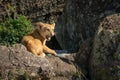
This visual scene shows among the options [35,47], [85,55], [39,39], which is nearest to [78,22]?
[39,39]

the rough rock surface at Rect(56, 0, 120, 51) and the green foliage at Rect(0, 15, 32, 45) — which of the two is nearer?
the rough rock surface at Rect(56, 0, 120, 51)

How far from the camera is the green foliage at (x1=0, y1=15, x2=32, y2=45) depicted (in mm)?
13141

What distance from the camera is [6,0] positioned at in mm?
15367

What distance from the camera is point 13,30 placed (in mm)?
13469

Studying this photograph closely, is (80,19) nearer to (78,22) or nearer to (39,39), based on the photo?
(78,22)

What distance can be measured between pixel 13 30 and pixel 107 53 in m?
5.34

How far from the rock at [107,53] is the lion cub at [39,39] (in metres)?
1.33

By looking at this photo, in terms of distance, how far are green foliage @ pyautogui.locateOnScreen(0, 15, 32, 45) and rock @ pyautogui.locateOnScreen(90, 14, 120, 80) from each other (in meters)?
4.52

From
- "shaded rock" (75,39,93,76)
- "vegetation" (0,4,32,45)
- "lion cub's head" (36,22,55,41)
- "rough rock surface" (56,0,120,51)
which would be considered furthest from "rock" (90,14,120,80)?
"vegetation" (0,4,32,45)

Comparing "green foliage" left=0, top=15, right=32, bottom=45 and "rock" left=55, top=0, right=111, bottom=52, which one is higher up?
"rock" left=55, top=0, right=111, bottom=52

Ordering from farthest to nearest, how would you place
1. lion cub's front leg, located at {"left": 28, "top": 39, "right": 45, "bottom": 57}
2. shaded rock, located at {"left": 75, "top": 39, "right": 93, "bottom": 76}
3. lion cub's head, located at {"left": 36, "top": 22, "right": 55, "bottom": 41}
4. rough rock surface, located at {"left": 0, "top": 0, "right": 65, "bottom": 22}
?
rough rock surface, located at {"left": 0, "top": 0, "right": 65, "bottom": 22}
lion cub's head, located at {"left": 36, "top": 22, "right": 55, "bottom": 41}
lion cub's front leg, located at {"left": 28, "top": 39, "right": 45, "bottom": 57}
shaded rock, located at {"left": 75, "top": 39, "right": 93, "bottom": 76}

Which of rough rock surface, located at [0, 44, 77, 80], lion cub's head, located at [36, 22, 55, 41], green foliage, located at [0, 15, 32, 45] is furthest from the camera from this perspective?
green foliage, located at [0, 15, 32, 45]

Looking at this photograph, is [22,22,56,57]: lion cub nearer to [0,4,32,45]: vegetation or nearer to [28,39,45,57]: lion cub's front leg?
[28,39,45,57]: lion cub's front leg

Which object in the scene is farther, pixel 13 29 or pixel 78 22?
pixel 13 29
